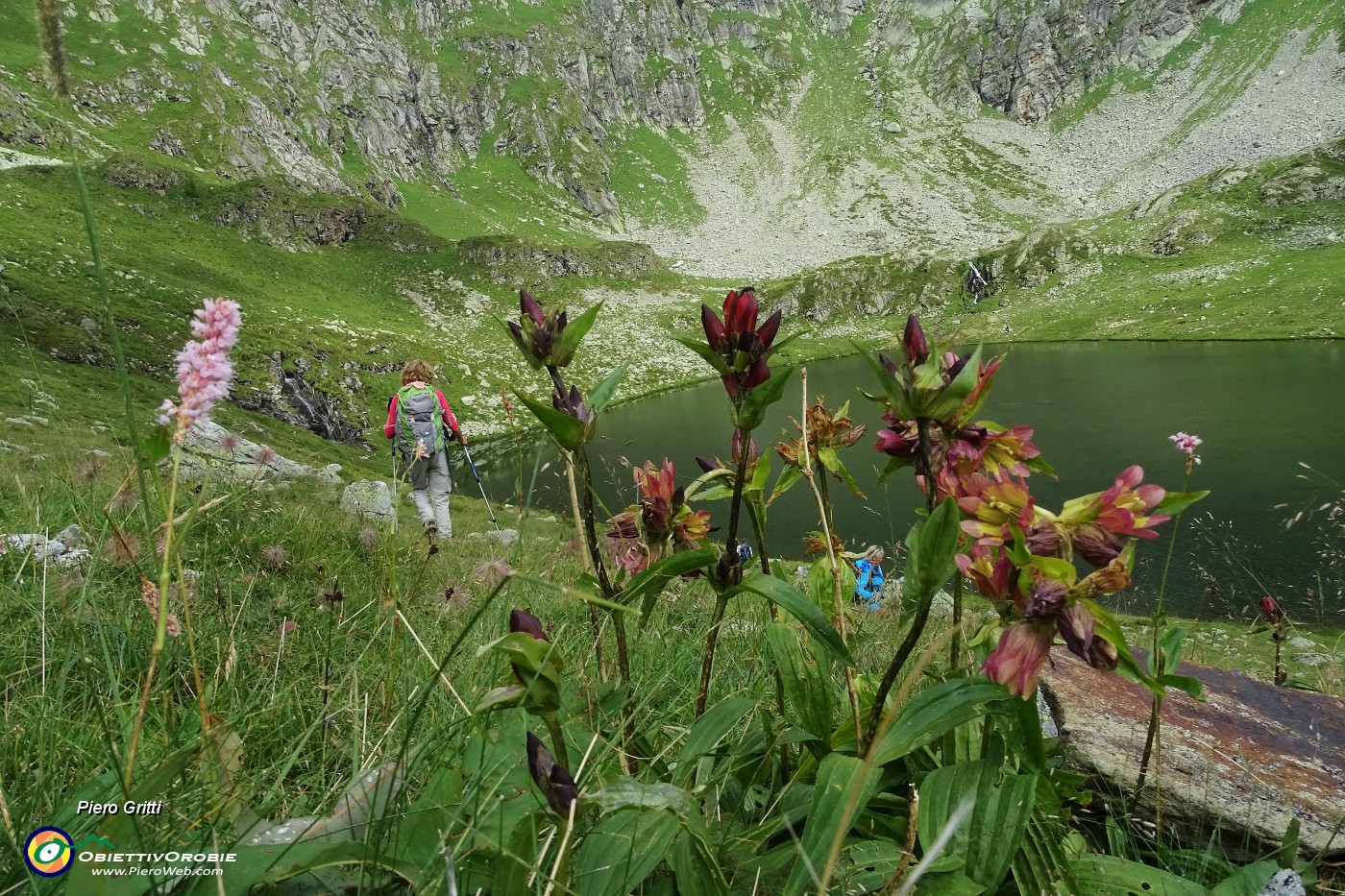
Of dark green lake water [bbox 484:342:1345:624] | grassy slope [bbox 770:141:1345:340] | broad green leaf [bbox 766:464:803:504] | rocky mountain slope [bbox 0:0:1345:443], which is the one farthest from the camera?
grassy slope [bbox 770:141:1345:340]

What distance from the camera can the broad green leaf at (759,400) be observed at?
1.36m

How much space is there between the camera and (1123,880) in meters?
1.43

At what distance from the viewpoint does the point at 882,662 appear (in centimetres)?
354

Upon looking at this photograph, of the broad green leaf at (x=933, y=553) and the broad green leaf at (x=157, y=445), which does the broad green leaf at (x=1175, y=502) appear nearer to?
the broad green leaf at (x=933, y=553)

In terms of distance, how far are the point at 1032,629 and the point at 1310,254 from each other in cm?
9636

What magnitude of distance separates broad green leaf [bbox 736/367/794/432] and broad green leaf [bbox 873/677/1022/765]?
0.67 metres

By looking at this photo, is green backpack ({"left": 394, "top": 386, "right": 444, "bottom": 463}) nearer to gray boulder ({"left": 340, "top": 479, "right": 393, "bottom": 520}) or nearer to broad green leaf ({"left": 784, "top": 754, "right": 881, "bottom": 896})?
gray boulder ({"left": 340, "top": 479, "right": 393, "bottom": 520})

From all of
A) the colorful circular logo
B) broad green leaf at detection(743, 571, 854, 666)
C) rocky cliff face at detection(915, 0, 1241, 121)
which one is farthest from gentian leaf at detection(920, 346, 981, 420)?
rocky cliff face at detection(915, 0, 1241, 121)

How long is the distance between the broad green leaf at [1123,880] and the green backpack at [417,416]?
28.4 feet

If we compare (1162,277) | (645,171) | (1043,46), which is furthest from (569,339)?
(1043,46)

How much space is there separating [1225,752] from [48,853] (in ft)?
10.3

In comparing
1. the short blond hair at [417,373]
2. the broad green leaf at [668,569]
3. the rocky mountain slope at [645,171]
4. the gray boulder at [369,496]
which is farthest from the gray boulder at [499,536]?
the rocky mountain slope at [645,171]

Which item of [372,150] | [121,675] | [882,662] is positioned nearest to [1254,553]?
[882,662]

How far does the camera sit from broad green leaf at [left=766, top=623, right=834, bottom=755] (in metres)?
1.63
